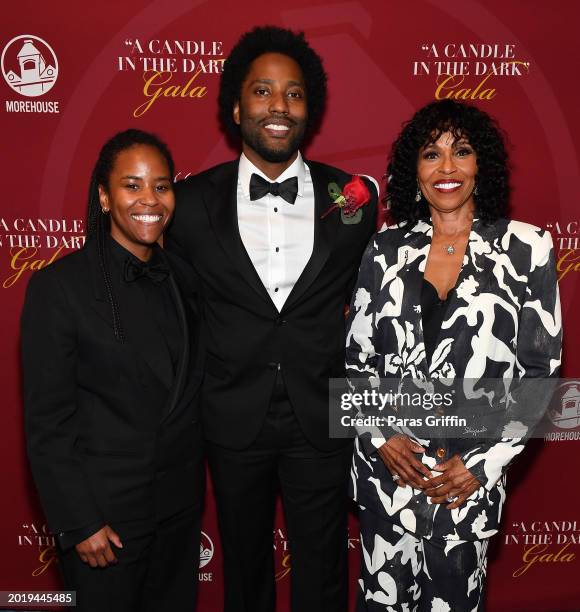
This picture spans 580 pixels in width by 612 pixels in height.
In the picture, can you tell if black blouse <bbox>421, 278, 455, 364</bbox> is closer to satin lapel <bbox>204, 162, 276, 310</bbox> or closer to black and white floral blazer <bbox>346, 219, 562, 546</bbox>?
black and white floral blazer <bbox>346, 219, 562, 546</bbox>

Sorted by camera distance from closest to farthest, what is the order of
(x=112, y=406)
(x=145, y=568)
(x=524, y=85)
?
(x=112, y=406), (x=145, y=568), (x=524, y=85)

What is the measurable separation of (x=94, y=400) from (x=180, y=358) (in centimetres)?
30

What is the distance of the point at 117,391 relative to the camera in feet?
6.82

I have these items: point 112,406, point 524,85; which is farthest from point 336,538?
point 524,85

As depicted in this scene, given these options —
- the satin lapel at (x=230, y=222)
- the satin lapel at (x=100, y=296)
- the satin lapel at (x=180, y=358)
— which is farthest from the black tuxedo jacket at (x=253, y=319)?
the satin lapel at (x=100, y=296)

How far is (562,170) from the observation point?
3.22 m

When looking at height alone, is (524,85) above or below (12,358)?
above

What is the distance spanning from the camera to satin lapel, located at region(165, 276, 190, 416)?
2.18m

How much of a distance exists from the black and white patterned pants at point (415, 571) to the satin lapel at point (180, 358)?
84 cm

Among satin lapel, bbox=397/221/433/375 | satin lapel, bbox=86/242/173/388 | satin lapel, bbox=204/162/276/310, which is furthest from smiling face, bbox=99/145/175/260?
satin lapel, bbox=397/221/433/375

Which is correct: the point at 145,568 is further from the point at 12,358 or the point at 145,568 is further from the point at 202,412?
the point at 12,358

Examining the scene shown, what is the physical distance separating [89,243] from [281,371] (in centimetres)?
86

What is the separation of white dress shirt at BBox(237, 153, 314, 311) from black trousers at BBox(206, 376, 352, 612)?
40 cm

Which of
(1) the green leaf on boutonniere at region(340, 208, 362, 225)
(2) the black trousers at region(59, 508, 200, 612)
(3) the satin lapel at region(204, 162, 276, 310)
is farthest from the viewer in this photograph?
(1) the green leaf on boutonniere at region(340, 208, 362, 225)
